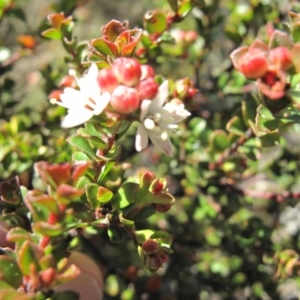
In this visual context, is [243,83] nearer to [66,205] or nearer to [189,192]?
[189,192]

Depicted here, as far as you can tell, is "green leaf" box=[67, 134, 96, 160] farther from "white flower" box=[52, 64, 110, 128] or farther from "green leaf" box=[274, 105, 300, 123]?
"green leaf" box=[274, 105, 300, 123]

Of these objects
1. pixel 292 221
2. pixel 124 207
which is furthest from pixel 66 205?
pixel 292 221

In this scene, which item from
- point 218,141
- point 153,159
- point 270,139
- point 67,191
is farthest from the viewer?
point 153,159

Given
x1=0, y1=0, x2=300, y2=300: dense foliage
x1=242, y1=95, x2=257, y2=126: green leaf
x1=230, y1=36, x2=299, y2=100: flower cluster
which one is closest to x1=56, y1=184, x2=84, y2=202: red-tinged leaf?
x1=0, y1=0, x2=300, y2=300: dense foliage

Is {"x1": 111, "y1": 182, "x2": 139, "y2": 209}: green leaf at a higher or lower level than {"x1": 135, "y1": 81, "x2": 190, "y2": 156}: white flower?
lower

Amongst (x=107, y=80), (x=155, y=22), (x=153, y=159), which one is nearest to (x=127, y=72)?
(x=107, y=80)

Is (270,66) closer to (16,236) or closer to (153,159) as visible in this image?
(16,236)
